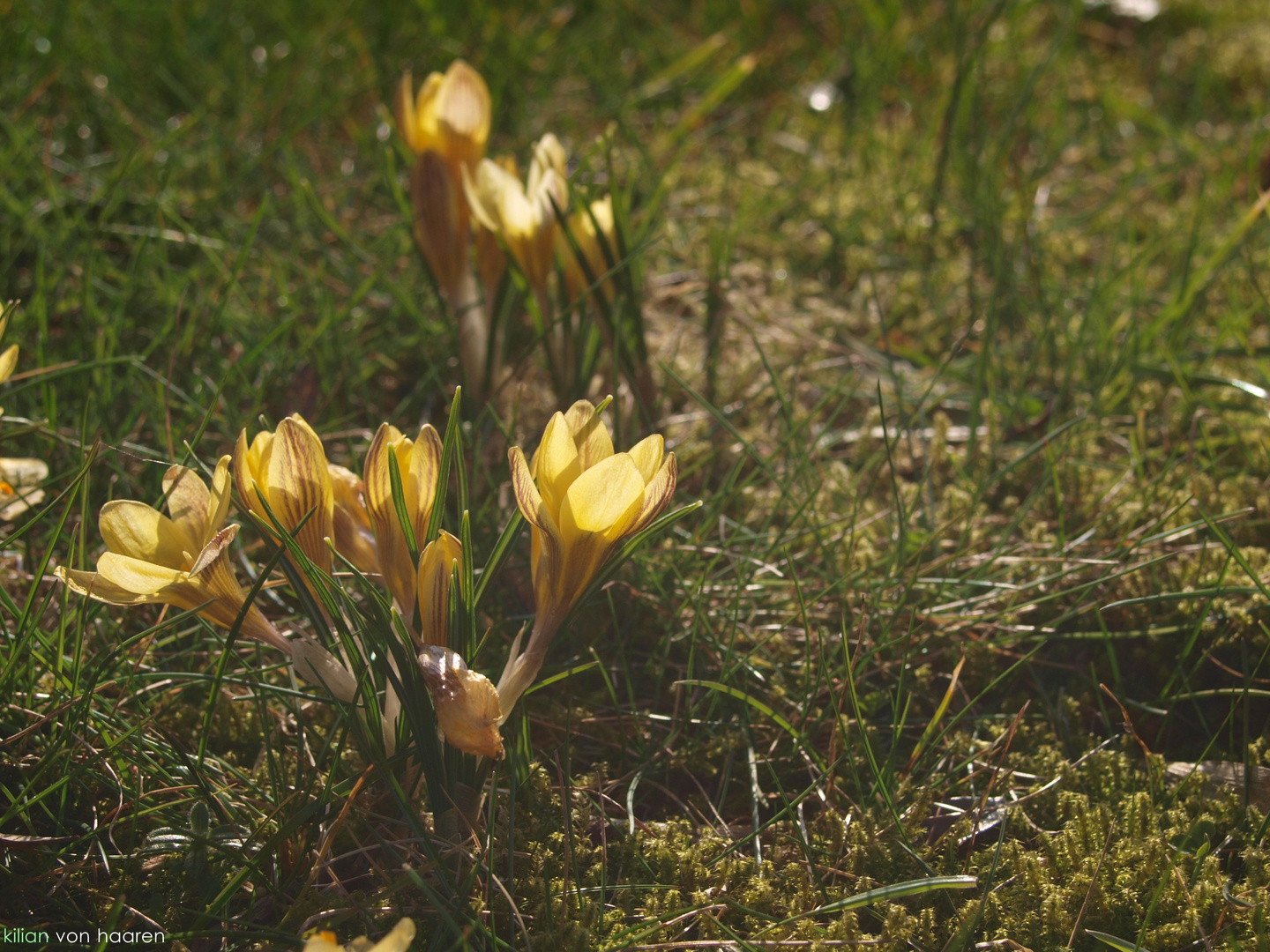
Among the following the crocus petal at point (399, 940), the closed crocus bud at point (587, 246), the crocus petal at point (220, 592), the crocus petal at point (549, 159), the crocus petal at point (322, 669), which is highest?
the crocus petal at point (549, 159)

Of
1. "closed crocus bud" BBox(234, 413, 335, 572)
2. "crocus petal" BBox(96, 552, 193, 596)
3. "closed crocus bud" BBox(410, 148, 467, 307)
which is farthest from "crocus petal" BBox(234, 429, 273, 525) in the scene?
"closed crocus bud" BBox(410, 148, 467, 307)

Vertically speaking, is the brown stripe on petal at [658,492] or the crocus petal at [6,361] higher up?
the crocus petal at [6,361]

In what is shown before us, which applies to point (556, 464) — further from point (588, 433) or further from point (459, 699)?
point (459, 699)

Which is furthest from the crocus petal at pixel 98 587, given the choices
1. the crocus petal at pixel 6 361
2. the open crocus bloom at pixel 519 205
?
the open crocus bloom at pixel 519 205

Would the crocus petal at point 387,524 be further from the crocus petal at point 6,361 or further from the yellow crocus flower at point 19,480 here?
the yellow crocus flower at point 19,480

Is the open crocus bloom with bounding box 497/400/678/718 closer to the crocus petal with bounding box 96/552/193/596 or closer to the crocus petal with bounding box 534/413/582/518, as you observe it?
the crocus petal with bounding box 534/413/582/518

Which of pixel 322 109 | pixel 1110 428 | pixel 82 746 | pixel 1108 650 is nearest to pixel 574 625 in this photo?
pixel 82 746

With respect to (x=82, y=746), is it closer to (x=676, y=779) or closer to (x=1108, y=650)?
(x=676, y=779)

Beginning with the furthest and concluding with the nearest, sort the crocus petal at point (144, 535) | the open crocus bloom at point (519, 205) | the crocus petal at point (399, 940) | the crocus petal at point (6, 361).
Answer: the open crocus bloom at point (519, 205)
the crocus petal at point (6, 361)
the crocus petal at point (144, 535)
the crocus petal at point (399, 940)
